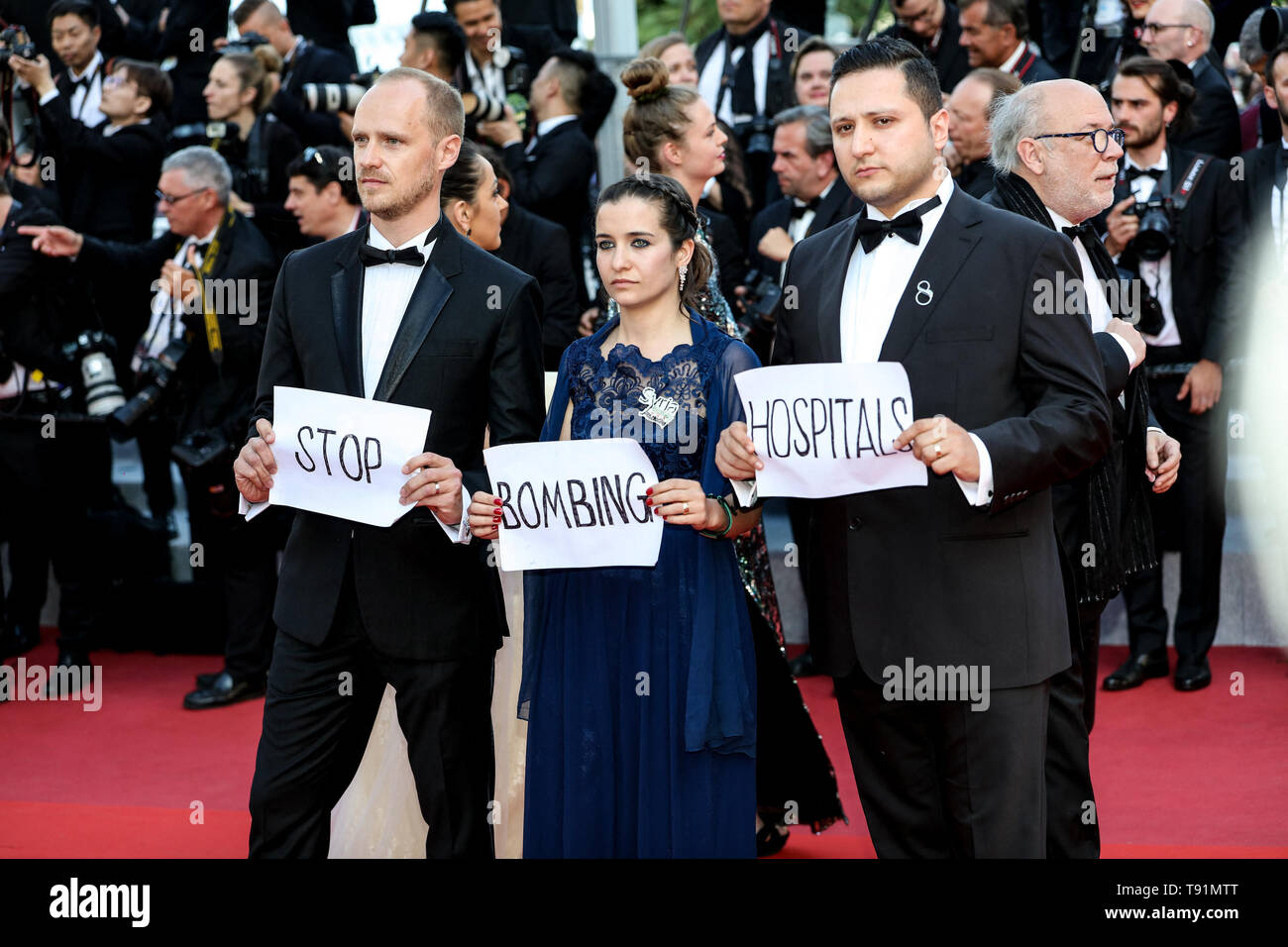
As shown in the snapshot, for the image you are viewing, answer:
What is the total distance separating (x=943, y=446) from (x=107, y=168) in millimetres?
6043

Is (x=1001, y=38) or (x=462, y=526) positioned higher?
(x=1001, y=38)

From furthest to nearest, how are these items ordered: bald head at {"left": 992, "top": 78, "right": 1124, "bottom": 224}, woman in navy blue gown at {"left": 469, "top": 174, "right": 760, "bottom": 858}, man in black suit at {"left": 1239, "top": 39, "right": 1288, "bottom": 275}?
A: 1. man in black suit at {"left": 1239, "top": 39, "right": 1288, "bottom": 275}
2. bald head at {"left": 992, "top": 78, "right": 1124, "bottom": 224}
3. woman in navy blue gown at {"left": 469, "top": 174, "right": 760, "bottom": 858}

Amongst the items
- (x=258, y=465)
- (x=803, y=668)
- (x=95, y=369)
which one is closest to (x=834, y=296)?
(x=258, y=465)

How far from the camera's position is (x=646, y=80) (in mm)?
4977

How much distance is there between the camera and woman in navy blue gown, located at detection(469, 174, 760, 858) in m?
3.44

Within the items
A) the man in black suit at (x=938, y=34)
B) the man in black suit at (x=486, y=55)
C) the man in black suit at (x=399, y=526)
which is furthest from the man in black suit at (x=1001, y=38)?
the man in black suit at (x=399, y=526)

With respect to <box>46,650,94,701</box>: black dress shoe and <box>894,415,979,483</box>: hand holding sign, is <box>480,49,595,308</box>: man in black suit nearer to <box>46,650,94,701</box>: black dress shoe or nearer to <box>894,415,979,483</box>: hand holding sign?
<box>46,650,94,701</box>: black dress shoe

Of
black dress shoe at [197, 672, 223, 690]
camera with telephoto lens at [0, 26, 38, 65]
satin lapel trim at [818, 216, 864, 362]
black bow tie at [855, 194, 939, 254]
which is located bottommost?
black dress shoe at [197, 672, 223, 690]

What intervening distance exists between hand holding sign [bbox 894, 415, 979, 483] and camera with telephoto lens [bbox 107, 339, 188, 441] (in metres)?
4.22

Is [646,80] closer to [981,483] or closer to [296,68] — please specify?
[981,483]

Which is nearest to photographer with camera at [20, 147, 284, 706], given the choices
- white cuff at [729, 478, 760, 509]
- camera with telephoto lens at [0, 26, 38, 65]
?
camera with telephoto lens at [0, 26, 38, 65]

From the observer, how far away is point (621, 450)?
10.4 feet

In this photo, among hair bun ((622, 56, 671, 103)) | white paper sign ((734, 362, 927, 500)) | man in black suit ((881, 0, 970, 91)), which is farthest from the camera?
man in black suit ((881, 0, 970, 91))

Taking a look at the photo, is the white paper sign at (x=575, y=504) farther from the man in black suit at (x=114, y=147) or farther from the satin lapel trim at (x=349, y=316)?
the man in black suit at (x=114, y=147)
